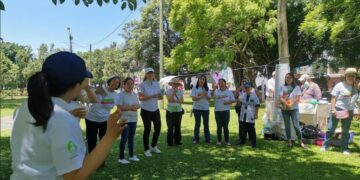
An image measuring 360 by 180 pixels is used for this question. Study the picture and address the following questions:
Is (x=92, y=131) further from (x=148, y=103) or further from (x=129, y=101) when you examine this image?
(x=148, y=103)

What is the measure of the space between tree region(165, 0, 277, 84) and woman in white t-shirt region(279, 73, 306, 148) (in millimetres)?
13403

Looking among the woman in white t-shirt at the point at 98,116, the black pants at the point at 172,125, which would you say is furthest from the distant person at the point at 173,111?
the woman in white t-shirt at the point at 98,116

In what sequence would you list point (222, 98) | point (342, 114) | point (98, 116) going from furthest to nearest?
point (222, 98) < point (342, 114) < point (98, 116)

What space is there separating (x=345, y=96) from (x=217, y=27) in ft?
52.9

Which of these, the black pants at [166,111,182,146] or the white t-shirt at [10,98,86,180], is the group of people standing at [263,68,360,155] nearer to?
the black pants at [166,111,182,146]

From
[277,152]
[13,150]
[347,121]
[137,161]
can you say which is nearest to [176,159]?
[137,161]

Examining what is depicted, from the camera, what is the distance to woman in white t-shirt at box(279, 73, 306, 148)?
27.8ft

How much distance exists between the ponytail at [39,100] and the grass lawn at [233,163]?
4596 mm

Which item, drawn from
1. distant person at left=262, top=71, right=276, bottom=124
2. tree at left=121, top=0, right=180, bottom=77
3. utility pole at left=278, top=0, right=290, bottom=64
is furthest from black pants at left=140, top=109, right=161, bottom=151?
tree at left=121, top=0, right=180, bottom=77

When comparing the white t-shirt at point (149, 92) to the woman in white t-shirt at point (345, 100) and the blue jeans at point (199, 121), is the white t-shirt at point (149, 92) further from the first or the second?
the woman in white t-shirt at point (345, 100)

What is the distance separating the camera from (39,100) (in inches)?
64.9

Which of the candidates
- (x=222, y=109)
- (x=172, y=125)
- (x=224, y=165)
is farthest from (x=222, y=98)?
(x=224, y=165)

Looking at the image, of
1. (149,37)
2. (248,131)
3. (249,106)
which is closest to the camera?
(249,106)

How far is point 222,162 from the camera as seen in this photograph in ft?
23.4
